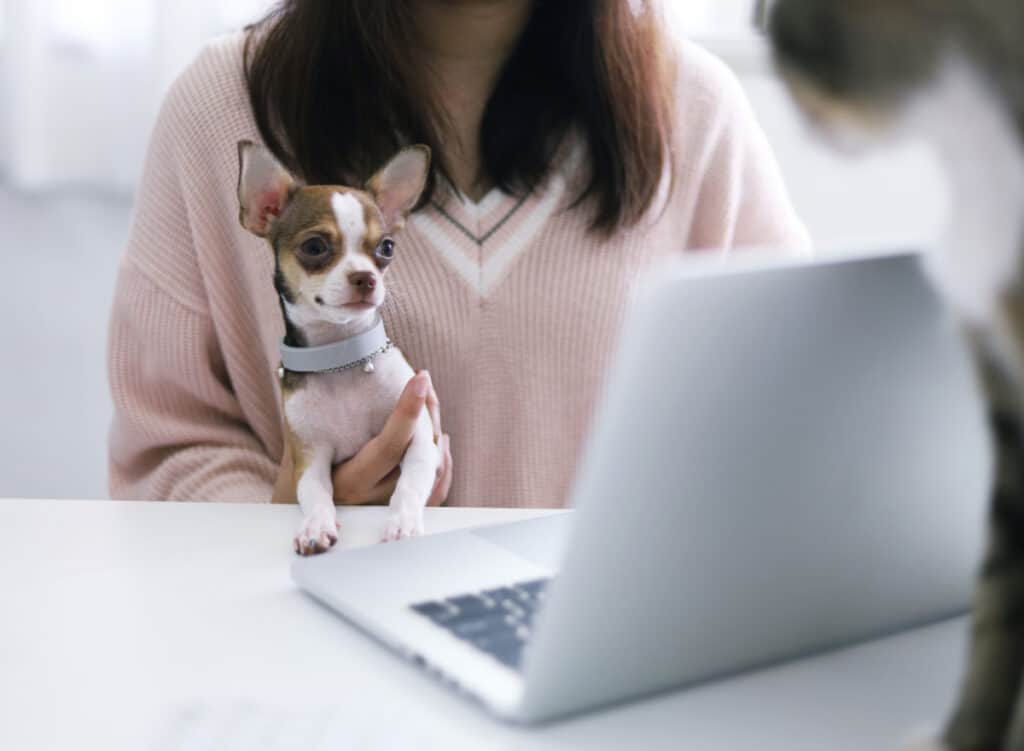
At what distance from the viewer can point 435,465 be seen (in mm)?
807

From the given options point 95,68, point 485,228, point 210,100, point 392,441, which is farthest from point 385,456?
point 95,68

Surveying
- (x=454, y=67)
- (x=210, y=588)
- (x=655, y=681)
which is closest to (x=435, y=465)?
(x=210, y=588)

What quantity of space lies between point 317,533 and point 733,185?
1.95 feet

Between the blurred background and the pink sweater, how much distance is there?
2.43 ft

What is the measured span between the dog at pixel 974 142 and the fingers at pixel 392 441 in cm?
45

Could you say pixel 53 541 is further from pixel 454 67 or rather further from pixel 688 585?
pixel 454 67

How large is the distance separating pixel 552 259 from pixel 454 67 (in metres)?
0.20

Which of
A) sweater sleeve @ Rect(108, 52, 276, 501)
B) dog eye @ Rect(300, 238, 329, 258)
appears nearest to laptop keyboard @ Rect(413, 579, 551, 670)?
dog eye @ Rect(300, 238, 329, 258)

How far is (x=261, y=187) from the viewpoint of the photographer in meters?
0.73

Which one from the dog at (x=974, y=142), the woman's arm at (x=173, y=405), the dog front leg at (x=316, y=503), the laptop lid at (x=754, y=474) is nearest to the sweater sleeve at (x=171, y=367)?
the woman's arm at (x=173, y=405)

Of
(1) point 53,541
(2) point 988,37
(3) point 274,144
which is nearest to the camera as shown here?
(2) point 988,37

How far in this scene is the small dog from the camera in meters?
0.72

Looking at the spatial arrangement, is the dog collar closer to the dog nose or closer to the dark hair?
the dog nose

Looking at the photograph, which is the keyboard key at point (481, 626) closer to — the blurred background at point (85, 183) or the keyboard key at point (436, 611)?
the keyboard key at point (436, 611)
